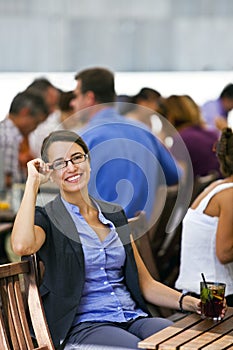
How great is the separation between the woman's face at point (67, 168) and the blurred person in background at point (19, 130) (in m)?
2.61

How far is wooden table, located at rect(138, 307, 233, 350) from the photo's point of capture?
2.79m

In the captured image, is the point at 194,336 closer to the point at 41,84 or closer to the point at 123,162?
the point at 123,162

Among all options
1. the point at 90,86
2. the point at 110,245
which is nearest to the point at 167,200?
the point at 90,86

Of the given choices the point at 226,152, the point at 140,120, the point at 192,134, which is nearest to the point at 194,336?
the point at 226,152

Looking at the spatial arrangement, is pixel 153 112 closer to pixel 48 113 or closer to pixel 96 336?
pixel 48 113

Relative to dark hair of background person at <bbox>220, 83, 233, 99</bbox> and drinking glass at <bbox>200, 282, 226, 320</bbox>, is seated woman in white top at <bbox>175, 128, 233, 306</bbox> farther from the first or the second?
dark hair of background person at <bbox>220, 83, 233, 99</bbox>

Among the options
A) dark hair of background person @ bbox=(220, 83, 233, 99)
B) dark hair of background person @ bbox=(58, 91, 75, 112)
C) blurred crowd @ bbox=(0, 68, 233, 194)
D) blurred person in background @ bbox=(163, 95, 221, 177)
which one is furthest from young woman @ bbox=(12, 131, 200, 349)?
dark hair of background person @ bbox=(220, 83, 233, 99)

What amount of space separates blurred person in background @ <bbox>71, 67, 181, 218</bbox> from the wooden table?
76 cm

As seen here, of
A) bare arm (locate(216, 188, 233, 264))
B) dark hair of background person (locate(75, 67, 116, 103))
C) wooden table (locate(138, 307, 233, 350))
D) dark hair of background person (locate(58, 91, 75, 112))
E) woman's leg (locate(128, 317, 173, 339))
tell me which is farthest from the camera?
dark hair of background person (locate(58, 91, 75, 112))

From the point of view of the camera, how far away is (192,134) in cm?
577

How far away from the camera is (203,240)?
3.86 meters

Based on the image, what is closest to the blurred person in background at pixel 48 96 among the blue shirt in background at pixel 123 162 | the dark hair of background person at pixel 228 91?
the dark hair of background person at pixel 228 91

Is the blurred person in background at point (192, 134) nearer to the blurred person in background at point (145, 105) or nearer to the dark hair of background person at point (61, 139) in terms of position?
the blurred person in background at point (145, 105)

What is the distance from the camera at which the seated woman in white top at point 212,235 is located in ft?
12.3
